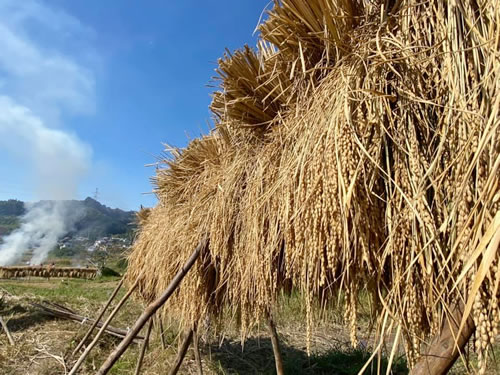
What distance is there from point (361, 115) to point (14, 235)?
9764cm

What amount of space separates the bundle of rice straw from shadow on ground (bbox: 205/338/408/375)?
3.88m

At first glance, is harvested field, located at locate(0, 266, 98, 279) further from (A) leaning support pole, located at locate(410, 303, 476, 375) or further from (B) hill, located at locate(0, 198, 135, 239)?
(B) hill, located at locate(0, 198, 135, 239)

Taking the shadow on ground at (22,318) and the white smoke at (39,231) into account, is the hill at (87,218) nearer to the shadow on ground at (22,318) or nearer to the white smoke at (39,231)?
the white smoke at (39,231)

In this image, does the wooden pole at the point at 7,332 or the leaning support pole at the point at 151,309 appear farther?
the wooden pole at the point at 7,332

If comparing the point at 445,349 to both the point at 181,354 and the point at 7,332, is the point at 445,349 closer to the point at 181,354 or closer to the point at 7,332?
the point at 181,354

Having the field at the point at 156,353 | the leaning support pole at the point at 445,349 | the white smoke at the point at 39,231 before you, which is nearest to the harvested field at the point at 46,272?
the field at the point at 156,353

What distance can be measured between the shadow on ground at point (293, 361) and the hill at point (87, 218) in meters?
72.7

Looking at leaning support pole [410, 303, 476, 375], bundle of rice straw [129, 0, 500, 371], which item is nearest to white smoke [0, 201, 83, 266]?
bundle of rice straw [129, 0, 500, 371]

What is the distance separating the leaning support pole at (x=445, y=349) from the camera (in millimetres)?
722

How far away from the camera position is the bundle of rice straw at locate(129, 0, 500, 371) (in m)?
0.66

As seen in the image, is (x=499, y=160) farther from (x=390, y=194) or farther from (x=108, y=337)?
(x=108, y=337)

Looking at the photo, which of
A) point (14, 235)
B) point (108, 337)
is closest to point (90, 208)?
point (14, 235)

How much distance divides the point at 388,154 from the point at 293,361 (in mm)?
4807

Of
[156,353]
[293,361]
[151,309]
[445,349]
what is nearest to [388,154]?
[445,349]
